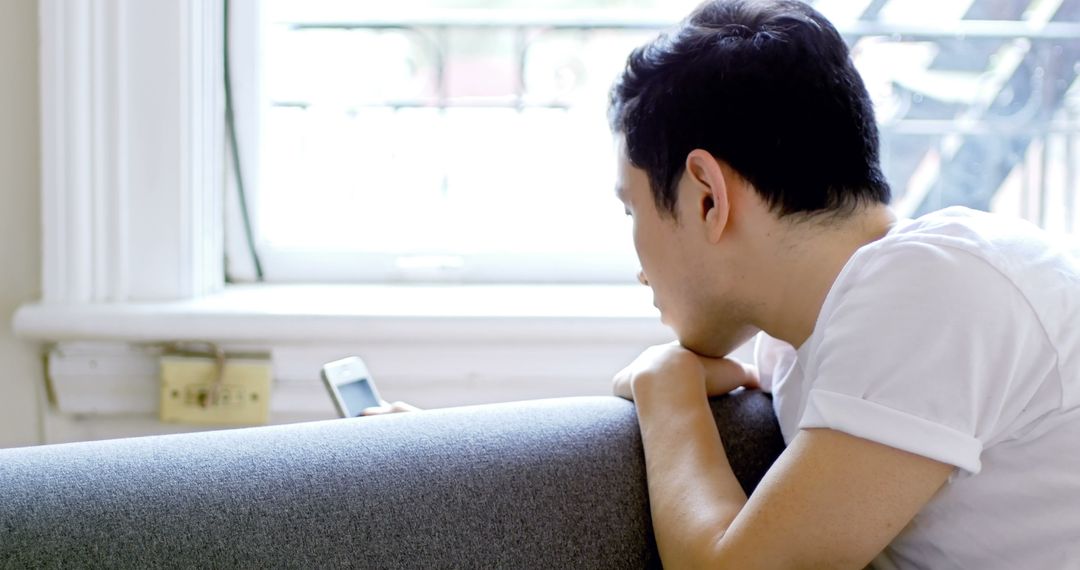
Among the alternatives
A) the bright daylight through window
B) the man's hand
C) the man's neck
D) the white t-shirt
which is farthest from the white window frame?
the white t-shirt

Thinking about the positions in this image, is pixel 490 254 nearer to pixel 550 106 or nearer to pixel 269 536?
pixel 550 106

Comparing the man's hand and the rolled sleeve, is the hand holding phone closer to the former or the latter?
the man's hand

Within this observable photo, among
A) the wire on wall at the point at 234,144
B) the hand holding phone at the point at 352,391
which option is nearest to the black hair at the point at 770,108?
the hand holding phone at the point at 352,391

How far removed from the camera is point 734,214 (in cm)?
86

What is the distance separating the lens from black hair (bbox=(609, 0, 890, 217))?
832 mm

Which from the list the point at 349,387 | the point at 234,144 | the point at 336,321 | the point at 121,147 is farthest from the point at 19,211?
the point at 349,387

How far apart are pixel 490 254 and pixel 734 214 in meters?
0.73

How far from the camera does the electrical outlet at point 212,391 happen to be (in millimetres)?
1343

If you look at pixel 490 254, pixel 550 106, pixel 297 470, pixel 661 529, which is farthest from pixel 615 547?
pixel 550 106

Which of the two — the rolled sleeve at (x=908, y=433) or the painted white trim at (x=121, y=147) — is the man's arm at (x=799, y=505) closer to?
the rolled sleeve at (x=908, y=433)

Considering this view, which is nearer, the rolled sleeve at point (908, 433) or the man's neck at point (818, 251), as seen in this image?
the rolled sleeve at point (908, 433)

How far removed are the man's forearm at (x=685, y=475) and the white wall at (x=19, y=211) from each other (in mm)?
838

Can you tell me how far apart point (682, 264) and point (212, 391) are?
685 millimetres

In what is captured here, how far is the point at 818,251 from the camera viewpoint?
86 centimetres
